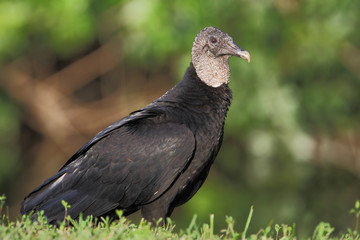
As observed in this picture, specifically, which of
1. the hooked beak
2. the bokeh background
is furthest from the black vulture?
the bokeh background

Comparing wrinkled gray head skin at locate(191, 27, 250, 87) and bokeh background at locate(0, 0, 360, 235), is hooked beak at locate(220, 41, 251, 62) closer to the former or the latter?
wrinkled gray head skin at locate(191, 27, 250, 87)

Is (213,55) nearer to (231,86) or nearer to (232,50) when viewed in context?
(232,50)

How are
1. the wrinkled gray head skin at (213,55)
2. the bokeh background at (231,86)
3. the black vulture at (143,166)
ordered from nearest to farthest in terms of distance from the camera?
the black vulture at (143,166) → the wrinkled gray head skin at (213,55) → the bokeh background at (231,86)

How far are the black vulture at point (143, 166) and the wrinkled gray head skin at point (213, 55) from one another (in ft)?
0.79

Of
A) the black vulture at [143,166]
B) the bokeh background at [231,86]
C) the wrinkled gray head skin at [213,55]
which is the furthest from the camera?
the bokeh background at [231,86]

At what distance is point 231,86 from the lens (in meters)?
8.41

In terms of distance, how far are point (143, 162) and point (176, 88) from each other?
62cm

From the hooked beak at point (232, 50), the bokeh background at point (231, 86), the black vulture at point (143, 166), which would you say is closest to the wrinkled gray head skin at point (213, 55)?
the hooked beak at point (232, 50)

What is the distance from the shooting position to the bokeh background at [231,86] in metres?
8.05

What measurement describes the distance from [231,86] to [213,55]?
4.25 meters

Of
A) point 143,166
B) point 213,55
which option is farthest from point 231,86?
point 143,166

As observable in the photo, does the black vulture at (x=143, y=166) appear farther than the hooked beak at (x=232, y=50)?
No

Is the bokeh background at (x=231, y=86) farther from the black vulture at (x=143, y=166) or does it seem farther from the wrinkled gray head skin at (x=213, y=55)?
the black vulture at (x=143, y=166)

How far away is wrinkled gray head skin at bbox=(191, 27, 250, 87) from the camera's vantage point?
405 centimetres
